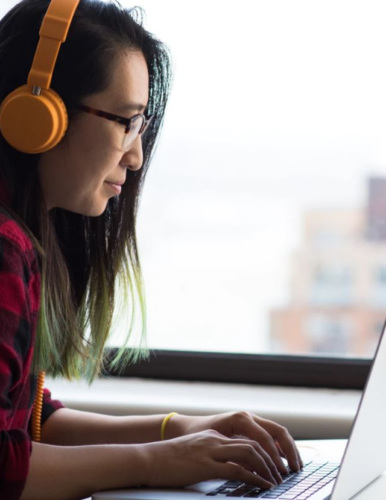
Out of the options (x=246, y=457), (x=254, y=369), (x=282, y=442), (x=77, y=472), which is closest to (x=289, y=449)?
(x=282, y=442)

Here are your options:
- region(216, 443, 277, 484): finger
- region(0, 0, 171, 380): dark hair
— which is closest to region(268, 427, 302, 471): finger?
region(216, 443, 277, 484): finger

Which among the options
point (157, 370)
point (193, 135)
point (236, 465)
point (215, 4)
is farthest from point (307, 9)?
point (236, 465)

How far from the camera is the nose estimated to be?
1.23 metres

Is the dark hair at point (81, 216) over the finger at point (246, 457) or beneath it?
over

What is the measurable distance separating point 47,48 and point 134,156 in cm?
22

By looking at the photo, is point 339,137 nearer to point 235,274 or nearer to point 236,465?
point 235,274

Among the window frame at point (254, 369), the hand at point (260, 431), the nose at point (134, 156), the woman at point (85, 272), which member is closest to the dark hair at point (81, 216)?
the woman at point (85, 272)

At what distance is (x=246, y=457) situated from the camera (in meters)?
1.01

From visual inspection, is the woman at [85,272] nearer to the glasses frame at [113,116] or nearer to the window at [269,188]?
the glasses frame at [113,116]

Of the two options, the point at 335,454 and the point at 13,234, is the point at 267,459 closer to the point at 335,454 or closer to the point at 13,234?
the point at 335,454

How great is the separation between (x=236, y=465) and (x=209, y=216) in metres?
0.99

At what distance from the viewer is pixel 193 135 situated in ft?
6.41

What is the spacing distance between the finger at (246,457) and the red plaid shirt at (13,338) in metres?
0.22

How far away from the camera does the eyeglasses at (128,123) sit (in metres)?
1.13
